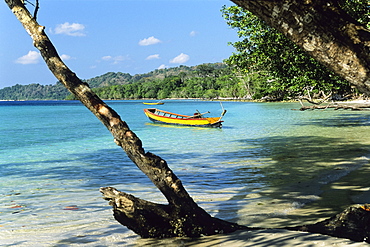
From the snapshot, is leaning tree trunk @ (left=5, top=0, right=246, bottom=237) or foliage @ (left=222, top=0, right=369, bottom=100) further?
foliage @ (left=222, top=0, right=369, bottom=100)

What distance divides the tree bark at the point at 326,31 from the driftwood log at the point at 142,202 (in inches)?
88.5

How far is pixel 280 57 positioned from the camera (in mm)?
15062

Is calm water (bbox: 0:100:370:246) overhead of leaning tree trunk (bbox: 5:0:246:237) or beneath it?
beneath

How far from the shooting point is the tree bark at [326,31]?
291 cm

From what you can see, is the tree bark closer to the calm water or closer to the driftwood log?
the driftwood log

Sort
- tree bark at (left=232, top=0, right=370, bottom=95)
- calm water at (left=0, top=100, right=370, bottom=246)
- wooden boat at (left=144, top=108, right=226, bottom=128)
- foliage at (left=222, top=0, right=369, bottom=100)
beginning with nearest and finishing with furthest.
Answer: tree bark at (left=232, top=0, right=370, bottom=95) < calm water at (left=0, top=100, right=370, bottom=246) < foliage at (left=222, top=0, right=369, bottom=100) < wooden boat at (left=144, top=108, right=226, bottom=128)

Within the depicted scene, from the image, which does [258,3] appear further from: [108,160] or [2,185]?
[108,160]

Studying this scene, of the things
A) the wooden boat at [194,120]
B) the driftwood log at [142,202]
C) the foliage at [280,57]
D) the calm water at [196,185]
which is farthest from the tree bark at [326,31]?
the wooden boat at [194,120]

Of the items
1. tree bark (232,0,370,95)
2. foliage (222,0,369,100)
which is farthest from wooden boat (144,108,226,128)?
tree bark (232,0,370,95)

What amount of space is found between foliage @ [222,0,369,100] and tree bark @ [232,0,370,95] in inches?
453

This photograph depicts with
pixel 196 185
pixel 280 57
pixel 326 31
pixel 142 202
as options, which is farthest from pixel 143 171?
pixel 280 57

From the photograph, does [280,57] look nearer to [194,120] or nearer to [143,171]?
[143,171]

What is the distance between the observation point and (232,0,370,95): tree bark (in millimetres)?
2906

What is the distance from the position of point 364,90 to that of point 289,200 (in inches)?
200
